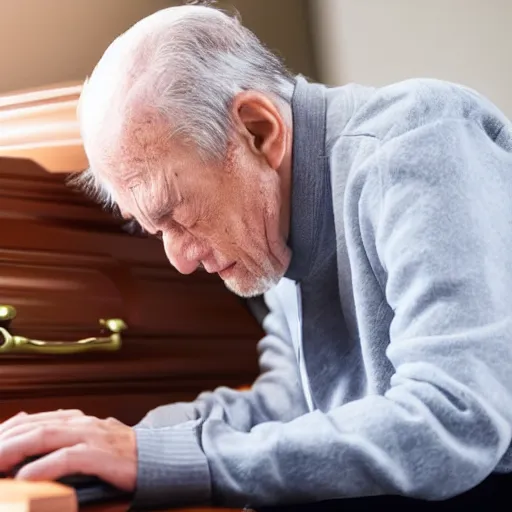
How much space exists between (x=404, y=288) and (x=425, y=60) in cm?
83

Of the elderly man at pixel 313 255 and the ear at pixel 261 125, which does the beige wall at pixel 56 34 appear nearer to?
the elderly man at pixel 313 255

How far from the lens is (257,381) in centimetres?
119

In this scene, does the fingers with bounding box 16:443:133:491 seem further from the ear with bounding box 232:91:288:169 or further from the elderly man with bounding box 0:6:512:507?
the ear with bounding box 232:91:288:169

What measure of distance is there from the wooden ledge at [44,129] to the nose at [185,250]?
18cm

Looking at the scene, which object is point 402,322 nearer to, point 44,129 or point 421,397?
point 421,397

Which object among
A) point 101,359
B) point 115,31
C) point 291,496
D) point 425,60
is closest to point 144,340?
point 101,359

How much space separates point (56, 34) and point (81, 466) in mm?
938

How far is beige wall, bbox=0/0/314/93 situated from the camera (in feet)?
4.54

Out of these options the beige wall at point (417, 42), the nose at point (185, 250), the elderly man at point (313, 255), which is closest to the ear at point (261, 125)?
the elderly man at point (313, 255)

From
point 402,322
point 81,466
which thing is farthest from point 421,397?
point 81,466

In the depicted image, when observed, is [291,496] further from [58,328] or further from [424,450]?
[58,328]

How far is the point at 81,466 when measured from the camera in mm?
695

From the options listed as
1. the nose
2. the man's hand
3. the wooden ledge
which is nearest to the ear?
the nose

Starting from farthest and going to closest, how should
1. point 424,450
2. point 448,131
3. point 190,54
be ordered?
point 190,54 → point 448,131 → point 424,450
